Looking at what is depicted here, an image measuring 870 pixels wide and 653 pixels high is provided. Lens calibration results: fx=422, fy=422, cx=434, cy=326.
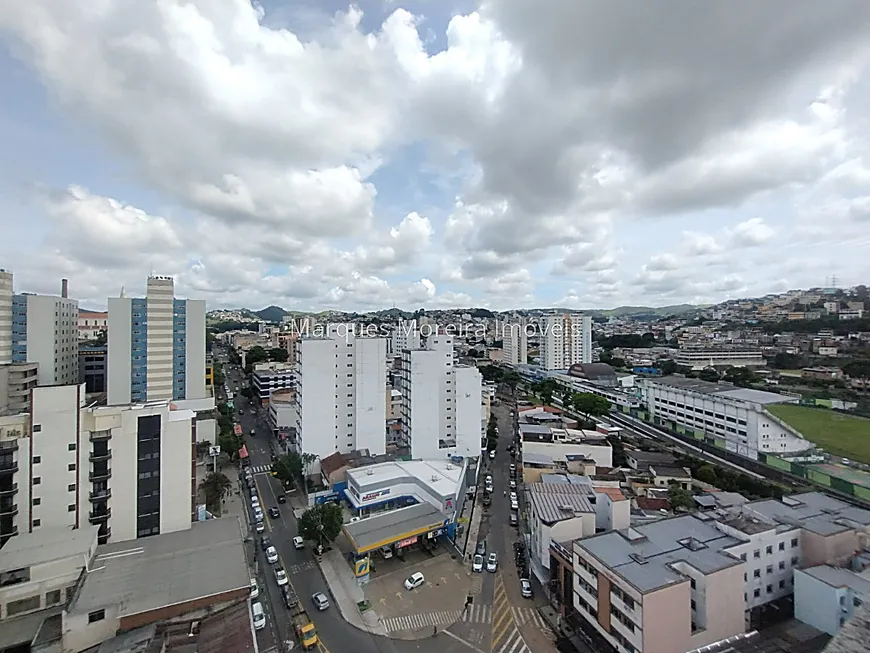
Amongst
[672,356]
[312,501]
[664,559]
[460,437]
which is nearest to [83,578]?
[312,501]

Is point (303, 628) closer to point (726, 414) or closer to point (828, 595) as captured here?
point (828, 595)

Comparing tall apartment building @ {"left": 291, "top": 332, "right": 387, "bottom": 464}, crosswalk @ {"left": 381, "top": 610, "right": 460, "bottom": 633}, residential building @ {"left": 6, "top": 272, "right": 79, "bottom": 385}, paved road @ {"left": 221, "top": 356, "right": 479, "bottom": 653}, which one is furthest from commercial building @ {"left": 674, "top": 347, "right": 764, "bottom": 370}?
residential building @ {"left": 6, "top": 272, "right": 79, "bottom": 385}

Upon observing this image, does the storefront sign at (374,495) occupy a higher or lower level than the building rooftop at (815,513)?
lower

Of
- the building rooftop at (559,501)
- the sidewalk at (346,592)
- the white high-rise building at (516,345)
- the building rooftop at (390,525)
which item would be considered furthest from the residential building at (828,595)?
the white high-rise building at (516,345)

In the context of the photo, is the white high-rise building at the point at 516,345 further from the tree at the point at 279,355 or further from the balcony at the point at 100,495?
the balcony at the point at 100,495

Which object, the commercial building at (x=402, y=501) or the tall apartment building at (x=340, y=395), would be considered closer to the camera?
the commercial building at (x=402, y=501)

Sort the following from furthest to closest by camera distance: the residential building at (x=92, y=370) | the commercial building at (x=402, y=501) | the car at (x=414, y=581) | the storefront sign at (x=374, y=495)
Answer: the residential building at (x=92, y=370) → the storefront sign at (x=374, y=495) → the commercial building at (x=402, y=501) → the car at (x=414, y=581)

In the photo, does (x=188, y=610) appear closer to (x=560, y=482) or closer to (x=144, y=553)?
(x=144, y=553)
